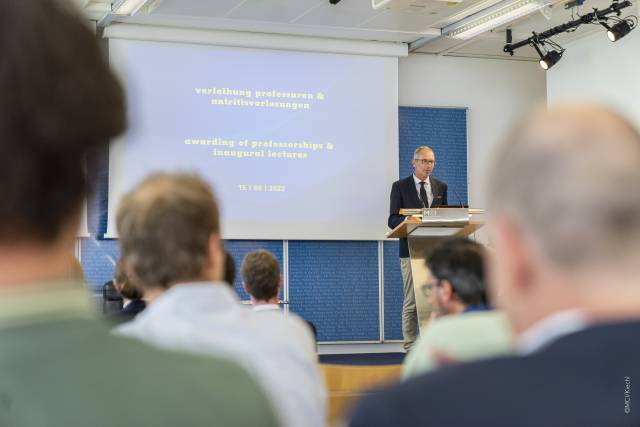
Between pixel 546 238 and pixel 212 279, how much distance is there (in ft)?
2.89

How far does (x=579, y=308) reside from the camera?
0.78 m

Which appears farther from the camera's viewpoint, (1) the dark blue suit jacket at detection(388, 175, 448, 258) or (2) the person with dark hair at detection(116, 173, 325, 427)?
(1) the dark blue suit jacket at detection(388, 175, 448, 258)

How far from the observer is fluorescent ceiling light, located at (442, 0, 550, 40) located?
8086mm

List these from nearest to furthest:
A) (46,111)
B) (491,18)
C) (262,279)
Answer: (46,111), (262,279), (491,18)

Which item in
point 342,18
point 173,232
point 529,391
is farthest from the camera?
point 342,18

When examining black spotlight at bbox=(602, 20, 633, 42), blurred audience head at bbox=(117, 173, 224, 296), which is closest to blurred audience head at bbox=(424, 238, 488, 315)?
blurred audience head at bbox=(117, 173, 224, 296)


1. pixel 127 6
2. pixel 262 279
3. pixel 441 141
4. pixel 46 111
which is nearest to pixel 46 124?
pixel 46 111

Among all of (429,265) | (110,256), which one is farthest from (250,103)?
(429,265)

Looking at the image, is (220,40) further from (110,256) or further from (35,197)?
(35,197)

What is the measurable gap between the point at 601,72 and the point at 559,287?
28.7 ft

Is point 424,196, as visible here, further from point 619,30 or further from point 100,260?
point 100,260

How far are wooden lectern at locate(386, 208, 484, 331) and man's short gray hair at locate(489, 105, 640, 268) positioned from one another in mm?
5764

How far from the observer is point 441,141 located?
32.1 feet

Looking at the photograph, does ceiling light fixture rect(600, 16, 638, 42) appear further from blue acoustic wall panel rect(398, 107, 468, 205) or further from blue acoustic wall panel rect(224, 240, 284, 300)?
blue acoustic wall panel rect(224, 240, 284, 300)
